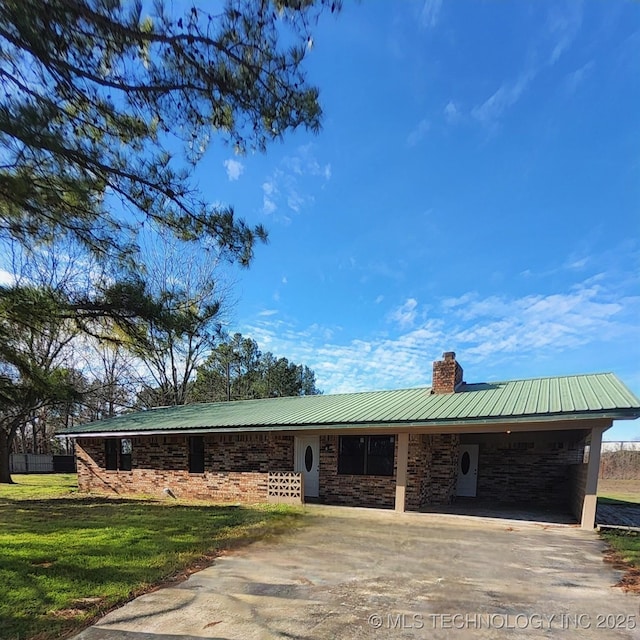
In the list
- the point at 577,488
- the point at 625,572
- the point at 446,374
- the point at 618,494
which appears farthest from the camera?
the point at 618,494

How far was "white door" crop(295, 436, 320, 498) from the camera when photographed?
1183 cm

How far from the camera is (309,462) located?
1200 centimetres

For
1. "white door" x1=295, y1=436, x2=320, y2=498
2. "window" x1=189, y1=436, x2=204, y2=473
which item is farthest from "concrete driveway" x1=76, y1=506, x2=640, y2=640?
"window" x1=189, y1=436, x2=204, y2=473

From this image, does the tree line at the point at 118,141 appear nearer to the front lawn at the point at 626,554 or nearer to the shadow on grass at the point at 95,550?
the shadow on grass at the point at 95,550

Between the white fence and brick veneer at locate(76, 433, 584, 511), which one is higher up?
brick veneer at locate(76, 433, 584, 511)

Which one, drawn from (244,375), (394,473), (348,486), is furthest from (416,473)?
(244,375)

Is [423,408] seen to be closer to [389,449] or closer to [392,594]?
[389,449]

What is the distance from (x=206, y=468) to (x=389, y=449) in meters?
5.89

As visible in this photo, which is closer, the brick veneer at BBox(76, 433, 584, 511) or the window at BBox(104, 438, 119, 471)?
the brick veneer at BBox(76, 433, 584, 511)

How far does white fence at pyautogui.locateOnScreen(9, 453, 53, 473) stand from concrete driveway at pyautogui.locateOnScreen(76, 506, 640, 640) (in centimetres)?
2575

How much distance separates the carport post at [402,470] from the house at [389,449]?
0.02m

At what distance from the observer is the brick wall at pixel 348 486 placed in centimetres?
1091

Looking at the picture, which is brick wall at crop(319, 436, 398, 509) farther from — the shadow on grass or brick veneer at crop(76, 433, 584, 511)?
the shadow on grass

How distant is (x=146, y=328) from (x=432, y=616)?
17.9 ft
